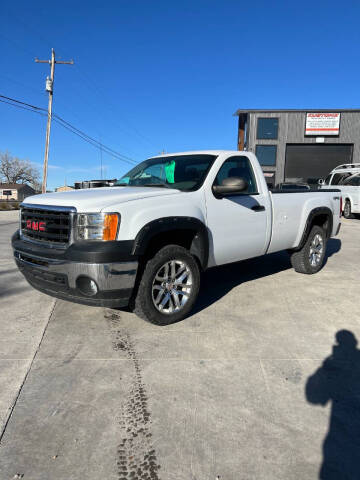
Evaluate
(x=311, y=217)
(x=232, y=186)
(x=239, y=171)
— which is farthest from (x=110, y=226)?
(x=311, y=217)

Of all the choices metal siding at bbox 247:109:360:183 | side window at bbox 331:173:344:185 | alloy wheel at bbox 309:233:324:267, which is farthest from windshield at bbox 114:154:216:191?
metal siding at bbox 247:109:360:183

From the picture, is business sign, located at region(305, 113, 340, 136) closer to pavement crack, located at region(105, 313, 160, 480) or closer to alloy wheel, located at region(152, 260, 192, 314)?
alloy wheel, located at region(152, 260, 192, 314)

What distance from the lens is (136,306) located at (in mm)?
3285

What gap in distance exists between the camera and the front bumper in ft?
9.44

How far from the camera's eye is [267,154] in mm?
30125

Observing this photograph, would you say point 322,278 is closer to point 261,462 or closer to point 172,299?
point 172,299

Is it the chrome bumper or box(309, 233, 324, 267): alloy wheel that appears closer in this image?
the chrome bumper

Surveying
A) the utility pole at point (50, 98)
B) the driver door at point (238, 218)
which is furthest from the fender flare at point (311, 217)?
the utility pole at point (50, 98)

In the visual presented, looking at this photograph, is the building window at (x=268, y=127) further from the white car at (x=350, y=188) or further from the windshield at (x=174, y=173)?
the windshield at (x=174, y=173)

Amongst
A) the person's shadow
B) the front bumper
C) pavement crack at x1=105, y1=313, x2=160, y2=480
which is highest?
the front bumper

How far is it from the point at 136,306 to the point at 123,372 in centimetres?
77

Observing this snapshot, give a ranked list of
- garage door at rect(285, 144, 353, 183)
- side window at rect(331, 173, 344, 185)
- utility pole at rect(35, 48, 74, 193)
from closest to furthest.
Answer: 1. side window at rect(331, 173, 344, 185)
2. utility pole at rect(35, 48, 74, 193)
3. garage door at rect(285, 144, 353, 183)

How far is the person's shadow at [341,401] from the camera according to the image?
176 cm

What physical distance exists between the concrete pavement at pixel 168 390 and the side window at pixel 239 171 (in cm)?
152
